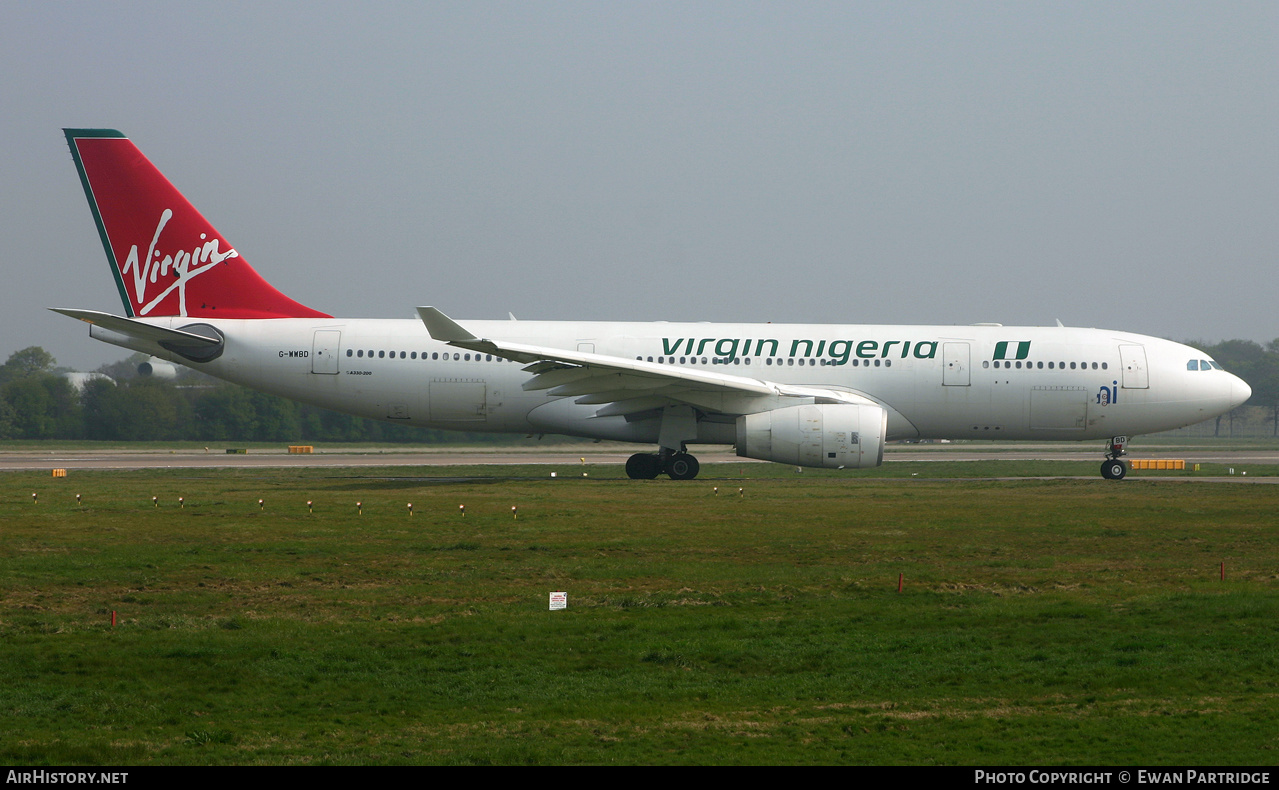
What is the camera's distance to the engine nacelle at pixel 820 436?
23078 millimetres

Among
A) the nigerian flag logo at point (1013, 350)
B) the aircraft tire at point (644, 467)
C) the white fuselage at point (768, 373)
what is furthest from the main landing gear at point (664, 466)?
the nigerian flag logo at point (1013, 350)

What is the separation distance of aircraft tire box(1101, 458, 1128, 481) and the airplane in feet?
0.20

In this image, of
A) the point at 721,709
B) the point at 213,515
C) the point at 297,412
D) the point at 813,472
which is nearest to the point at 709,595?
the point at 721,709

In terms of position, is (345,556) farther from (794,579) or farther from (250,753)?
(250,753)

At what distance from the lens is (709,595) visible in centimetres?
A: 1078

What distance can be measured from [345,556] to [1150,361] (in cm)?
2074

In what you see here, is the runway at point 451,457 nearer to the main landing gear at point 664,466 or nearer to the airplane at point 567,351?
the airplane at point 567,351

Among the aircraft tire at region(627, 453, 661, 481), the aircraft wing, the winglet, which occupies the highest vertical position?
the winglet

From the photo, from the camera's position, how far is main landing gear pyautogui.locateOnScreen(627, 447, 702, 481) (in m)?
24.9

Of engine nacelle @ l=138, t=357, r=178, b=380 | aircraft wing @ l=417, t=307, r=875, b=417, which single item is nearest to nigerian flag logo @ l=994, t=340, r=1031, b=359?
aircraft wing @ l=417, t=307, r=875, b=417

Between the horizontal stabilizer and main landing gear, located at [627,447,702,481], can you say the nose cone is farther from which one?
the horizontal stabilizer

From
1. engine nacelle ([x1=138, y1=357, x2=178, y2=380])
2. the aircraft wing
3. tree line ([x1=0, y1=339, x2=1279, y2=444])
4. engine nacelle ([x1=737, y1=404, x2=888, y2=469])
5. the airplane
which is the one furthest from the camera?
engine nacelle ([x1=138, y1=357, x2=178, y2=380])

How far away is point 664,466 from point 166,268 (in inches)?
503
